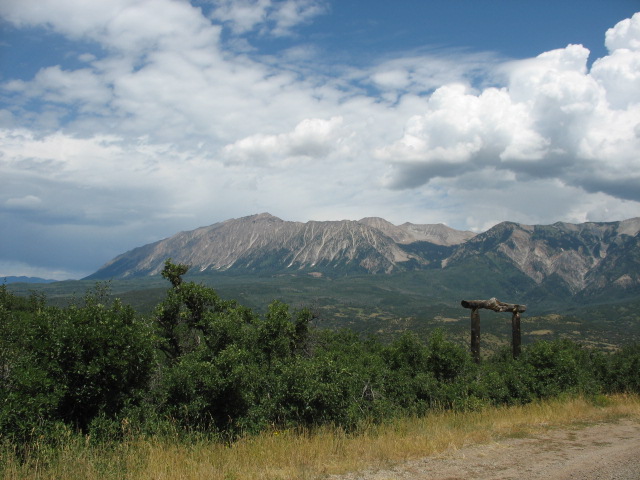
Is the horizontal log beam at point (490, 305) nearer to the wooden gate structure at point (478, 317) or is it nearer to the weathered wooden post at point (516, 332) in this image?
the wooden gate structure at point (478, 317)

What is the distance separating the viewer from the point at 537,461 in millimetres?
8906

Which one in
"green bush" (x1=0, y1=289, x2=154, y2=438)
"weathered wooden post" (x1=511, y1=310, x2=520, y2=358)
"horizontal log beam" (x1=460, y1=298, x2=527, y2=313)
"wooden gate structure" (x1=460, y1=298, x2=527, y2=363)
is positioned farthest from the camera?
"weathered wooden post" (x1=511, y1=310, x2=520, y2=358)

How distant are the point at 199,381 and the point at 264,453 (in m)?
2.98

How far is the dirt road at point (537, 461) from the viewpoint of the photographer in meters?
7.99

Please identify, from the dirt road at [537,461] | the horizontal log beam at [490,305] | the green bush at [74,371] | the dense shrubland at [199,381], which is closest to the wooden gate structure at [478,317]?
the horizontal log beam at [490,305]

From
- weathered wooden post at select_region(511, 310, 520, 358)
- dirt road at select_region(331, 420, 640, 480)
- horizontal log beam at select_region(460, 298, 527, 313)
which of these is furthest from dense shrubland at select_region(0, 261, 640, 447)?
weathered wooden post at select_region(511, 310, 520, 358)

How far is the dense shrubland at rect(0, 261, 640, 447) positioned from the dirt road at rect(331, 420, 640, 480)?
3.18 m

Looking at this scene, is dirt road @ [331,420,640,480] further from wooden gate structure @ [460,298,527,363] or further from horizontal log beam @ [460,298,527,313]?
horizontal log beam @ [460,298,527,313]

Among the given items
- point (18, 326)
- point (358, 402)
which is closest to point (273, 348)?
point (358, 402)

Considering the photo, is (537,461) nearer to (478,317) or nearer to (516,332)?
(478,317)

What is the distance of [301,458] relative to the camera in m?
8.89

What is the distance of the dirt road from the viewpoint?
26.2 feet

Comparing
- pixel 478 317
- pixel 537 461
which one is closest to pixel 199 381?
pixel 537 461

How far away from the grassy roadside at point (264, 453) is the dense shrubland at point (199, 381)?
64 centimetres
